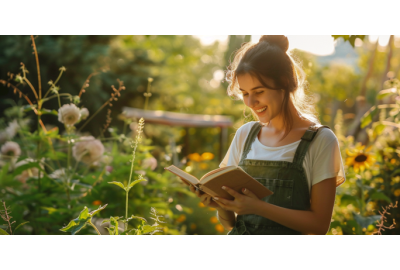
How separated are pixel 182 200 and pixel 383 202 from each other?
71.7 inches

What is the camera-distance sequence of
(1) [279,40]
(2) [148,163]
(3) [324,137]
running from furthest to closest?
(2) [148,163] < (1) [279,40] < (3) [324,137]

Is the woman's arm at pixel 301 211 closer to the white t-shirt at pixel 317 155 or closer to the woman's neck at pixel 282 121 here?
the white t-shirt at pixel 317 155

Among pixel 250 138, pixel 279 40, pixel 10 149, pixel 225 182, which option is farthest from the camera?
pixel 10 149

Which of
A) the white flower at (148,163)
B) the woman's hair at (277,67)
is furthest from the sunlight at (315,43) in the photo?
the white flower at (148,163)

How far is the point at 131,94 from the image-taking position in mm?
6344

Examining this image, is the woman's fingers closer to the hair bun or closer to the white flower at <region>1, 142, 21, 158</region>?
the hair bun

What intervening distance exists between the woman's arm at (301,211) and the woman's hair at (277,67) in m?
0.29

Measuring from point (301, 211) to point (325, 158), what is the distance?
0.68 feet

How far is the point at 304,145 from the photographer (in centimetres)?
119

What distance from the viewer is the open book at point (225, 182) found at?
100 cm

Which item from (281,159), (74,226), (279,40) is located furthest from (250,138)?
(74,226)

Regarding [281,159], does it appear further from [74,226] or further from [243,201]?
[74,226]
